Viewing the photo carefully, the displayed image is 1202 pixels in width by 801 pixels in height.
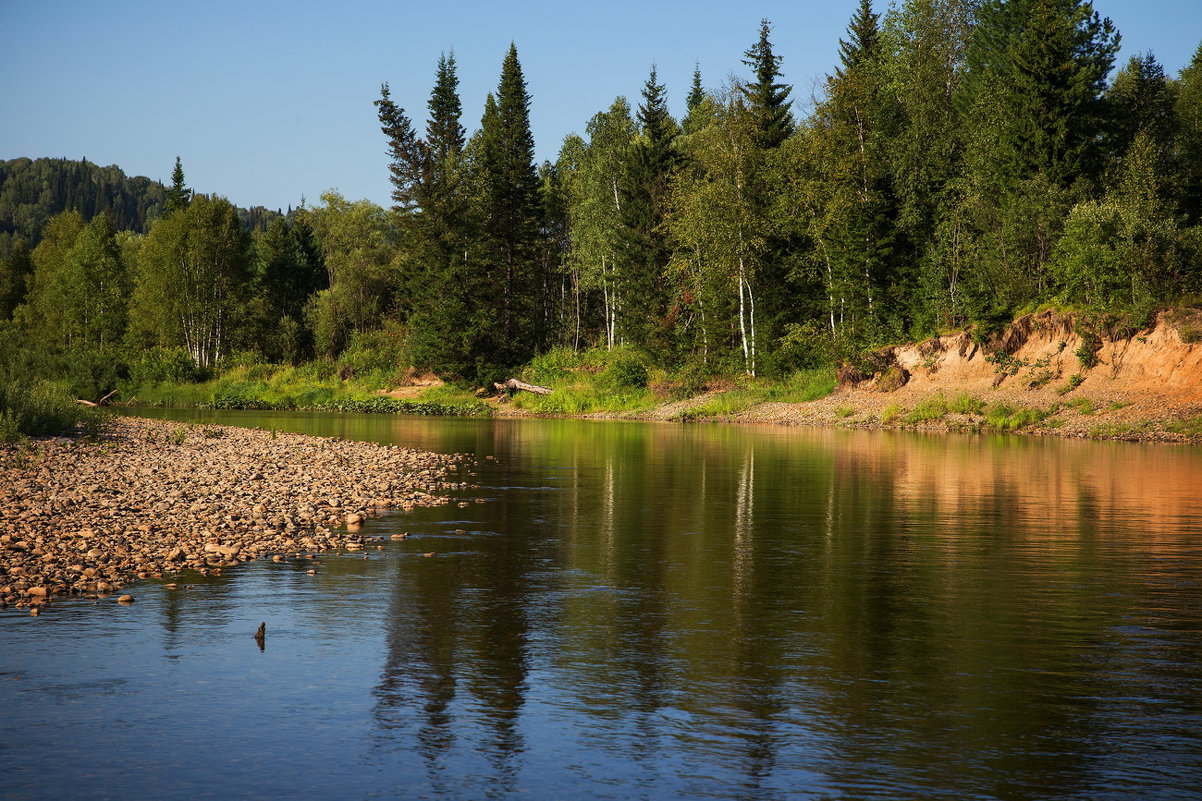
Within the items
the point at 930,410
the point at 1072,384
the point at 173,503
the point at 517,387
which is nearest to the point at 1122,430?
the point at 1072,384

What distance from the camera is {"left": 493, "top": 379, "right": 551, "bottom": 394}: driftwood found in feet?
232

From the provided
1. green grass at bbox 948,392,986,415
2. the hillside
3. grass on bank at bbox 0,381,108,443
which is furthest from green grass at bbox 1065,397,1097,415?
grass on bank at bbox 0,381,108,443

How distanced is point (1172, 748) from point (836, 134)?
179 feet

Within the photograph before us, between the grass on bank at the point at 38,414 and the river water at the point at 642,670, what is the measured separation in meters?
15.6

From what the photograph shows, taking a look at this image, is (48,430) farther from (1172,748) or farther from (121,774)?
(1172,748)

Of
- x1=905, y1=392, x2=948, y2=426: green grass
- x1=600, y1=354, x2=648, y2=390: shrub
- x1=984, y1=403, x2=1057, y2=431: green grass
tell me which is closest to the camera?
x1=984, y1=403, x2=1057, y2=431: green grass

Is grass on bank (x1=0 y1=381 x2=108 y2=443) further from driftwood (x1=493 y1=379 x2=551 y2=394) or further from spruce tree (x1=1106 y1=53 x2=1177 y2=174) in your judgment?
spruce tree (x1=1106 y1=53 x2=1177 y2=174)

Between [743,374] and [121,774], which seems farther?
[743,374]

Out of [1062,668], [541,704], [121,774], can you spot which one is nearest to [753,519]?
[1062,668]

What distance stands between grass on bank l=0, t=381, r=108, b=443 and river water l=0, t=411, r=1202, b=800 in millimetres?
15599

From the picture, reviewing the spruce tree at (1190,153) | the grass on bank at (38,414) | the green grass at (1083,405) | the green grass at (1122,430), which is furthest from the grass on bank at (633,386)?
the grass on bank at (38,414)

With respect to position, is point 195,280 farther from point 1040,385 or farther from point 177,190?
point 1040,385

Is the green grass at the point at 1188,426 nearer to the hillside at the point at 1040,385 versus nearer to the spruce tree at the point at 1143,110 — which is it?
the hillside at the point at 1040,385

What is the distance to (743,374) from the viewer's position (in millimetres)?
61844
